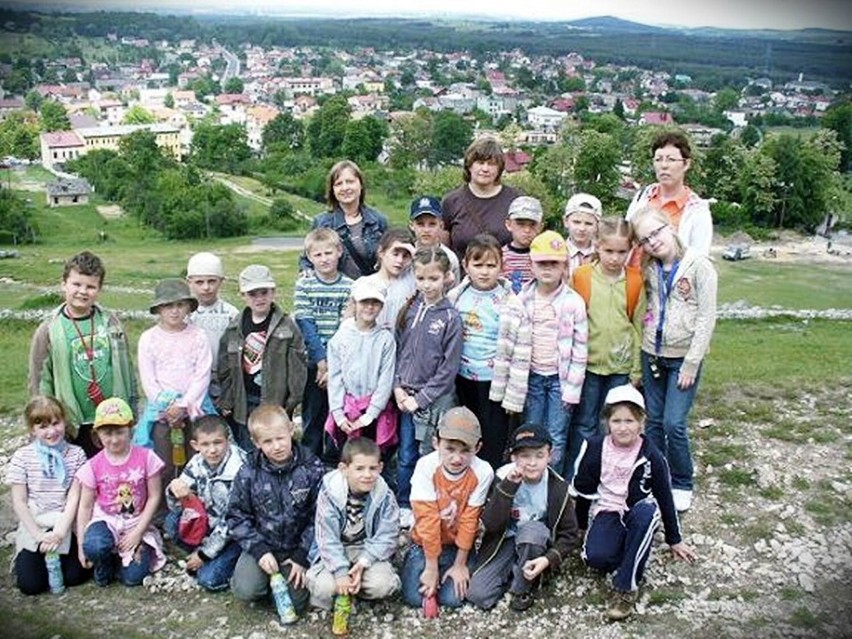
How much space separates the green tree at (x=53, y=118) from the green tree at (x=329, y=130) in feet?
100

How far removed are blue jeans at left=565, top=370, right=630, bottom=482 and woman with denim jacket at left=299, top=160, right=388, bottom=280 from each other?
2.03 metres

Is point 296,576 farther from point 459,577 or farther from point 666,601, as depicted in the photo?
point 666,601

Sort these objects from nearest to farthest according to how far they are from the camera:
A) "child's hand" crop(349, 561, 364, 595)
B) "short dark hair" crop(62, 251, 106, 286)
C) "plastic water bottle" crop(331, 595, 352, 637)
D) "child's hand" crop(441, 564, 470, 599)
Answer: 1. "plastic water bottle" crop(331, 595, 352, 637)
2. "child's hand" crop(349, 561, 364, 595)
3. "child's hand" crop(441, 564, 470, 599)
4. "short dark hair" crop(62, 251, 106, 286)

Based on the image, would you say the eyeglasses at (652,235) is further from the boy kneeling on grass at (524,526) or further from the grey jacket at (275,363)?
the grey jacket at (275,363)

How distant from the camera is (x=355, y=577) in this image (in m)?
5.14

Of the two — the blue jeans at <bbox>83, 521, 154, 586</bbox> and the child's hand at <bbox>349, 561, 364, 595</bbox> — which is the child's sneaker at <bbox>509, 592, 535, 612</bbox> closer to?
the child's hand at <bbox>349, 561, 364, 595</bbox>

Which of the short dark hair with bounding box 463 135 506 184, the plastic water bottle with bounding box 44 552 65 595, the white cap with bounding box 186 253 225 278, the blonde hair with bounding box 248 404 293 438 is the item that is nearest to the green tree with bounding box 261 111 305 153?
the white cap with bounding box 186 253 225 278

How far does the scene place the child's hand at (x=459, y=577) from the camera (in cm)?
523

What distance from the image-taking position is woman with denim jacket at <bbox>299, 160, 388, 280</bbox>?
6.64 meters

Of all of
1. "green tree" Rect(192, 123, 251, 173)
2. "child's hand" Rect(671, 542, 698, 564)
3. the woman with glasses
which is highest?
the woman with glasses

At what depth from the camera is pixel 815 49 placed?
2689mm

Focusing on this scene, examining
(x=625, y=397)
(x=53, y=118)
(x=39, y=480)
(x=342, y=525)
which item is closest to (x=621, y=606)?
(x=625, y=397)

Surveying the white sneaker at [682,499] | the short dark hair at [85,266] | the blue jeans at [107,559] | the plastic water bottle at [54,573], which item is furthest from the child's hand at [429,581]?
the short dark hair at [85,266]

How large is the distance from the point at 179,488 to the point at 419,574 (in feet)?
5.80
